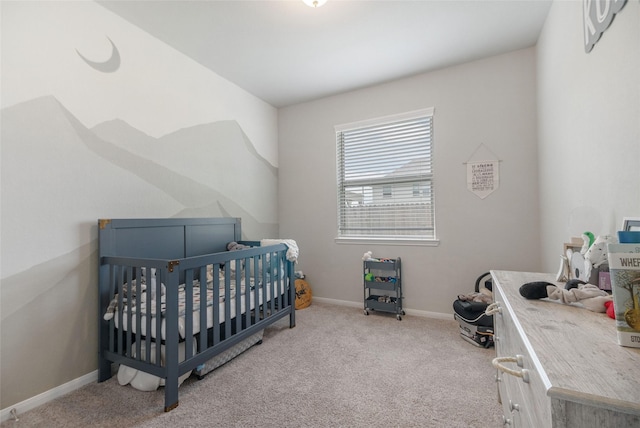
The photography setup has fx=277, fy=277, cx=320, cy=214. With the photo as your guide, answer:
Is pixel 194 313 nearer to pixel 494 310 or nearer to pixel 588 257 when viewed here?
pixel 494 310

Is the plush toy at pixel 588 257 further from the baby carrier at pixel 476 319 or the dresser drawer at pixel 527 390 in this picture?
the baby carrier at pixel 476 319

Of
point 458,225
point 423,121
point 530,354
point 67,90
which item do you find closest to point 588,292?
point 530,354

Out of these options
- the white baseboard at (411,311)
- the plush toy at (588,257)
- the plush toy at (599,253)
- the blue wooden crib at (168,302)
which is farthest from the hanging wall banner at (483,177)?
the blue wooden crib at (168,302)

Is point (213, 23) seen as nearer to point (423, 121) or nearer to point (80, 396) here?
point (423, 121)

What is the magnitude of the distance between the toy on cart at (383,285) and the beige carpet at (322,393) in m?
0.51

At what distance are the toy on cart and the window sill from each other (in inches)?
6.6

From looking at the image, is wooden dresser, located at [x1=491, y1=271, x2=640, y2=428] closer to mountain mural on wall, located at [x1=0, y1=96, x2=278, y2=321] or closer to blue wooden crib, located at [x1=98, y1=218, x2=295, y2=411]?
blue wooden crib, located at [x1=98, y1=218, x2=295, y2=411]

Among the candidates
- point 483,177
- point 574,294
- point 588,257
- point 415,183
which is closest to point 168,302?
point 574,294

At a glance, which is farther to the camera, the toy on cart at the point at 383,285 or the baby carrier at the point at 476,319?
the toy on cart at the point at 383,285

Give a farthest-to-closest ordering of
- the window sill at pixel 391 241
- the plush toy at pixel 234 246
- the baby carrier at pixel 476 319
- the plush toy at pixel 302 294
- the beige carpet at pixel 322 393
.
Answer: the plush toy at pixel 302 294
the window sill at pixel 391 241
the plush toy at pixel 234 246
the baby carrier at pixel 476 319
the beige carpet at pixel 322 393

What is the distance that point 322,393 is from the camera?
5.30ft

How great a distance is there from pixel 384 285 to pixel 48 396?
2.58 m

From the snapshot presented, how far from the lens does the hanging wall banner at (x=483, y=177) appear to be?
2.55 meters

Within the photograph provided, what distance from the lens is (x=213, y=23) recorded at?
6.82 feet
